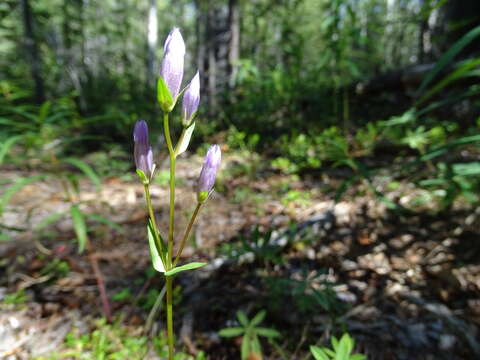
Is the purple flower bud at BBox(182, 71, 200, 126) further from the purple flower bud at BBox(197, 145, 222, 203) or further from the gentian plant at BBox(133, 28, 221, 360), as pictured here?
the purple flower bud at BBox(197, 145, 222, 203)

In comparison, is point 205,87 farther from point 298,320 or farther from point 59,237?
point 298,320

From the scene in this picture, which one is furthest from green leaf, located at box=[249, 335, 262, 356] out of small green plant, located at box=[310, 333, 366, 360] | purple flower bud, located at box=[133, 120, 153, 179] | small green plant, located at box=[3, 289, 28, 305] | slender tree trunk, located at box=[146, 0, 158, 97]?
slender tree trunk, located at box=[146, 0, 158, 97]

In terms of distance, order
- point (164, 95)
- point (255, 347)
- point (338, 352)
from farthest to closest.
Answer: point (255, 347)
point (338, 352)
point (164, 95)

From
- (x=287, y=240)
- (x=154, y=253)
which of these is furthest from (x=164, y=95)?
(x=287, y=240)

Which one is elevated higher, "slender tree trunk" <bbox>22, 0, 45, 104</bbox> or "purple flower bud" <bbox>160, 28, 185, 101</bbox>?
"slender tree trunk" <bbox>22, 0, 45, 104</bbox>

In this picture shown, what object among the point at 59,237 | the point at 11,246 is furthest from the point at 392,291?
the point at 11,246

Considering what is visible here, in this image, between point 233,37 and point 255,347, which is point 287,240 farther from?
point 233,37
